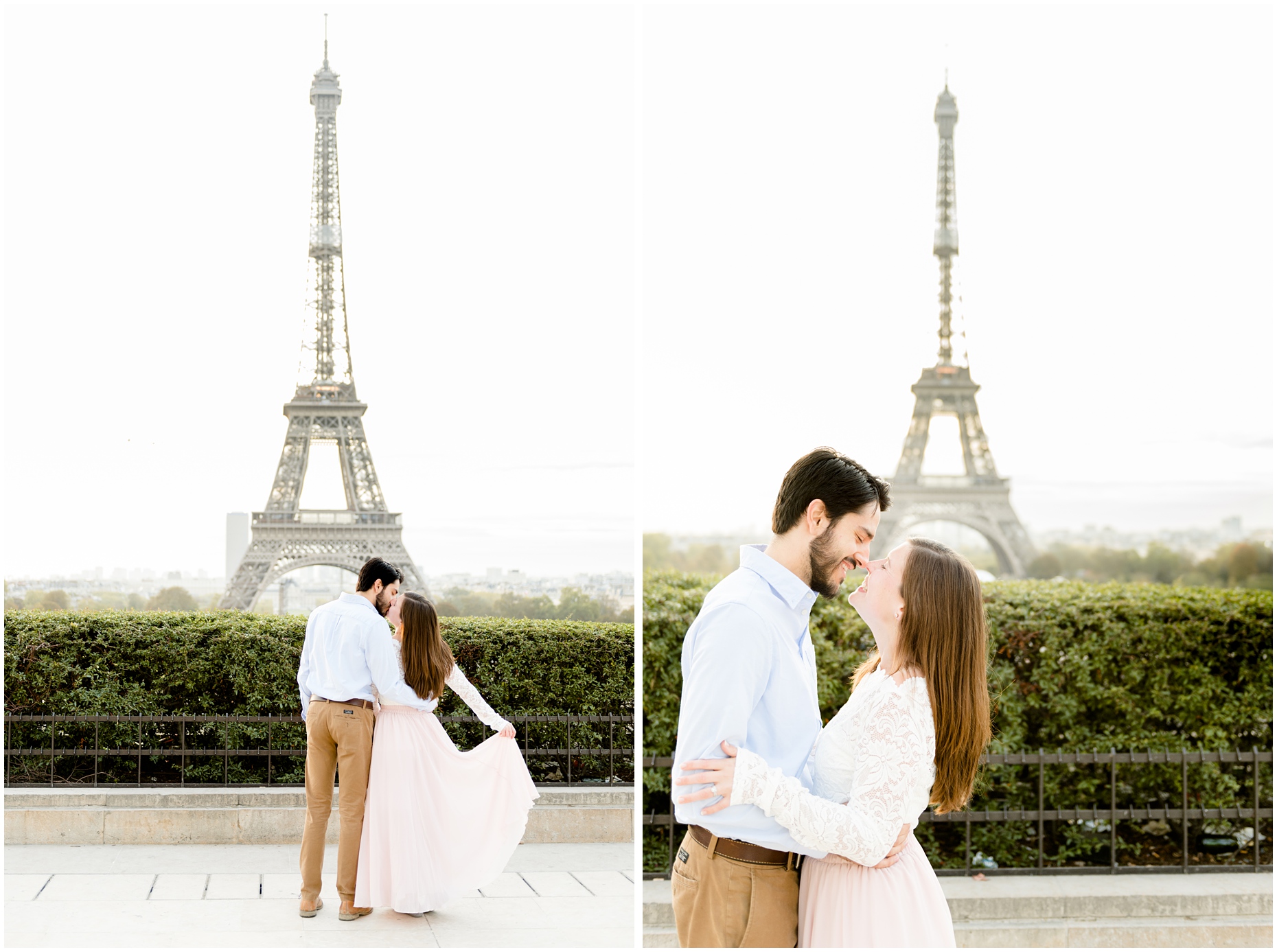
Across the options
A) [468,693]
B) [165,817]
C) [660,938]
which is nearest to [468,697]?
[468,693]

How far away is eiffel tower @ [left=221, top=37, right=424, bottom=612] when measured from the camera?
300 inches

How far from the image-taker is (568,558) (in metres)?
5.74

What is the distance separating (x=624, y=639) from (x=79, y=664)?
9.49 feet

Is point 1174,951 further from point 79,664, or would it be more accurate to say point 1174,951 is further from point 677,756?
point 79,664

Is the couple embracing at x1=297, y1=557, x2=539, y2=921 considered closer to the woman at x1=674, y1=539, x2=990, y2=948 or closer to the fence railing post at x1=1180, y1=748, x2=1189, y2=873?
the woman at x1=674, y1=539, x2=990, y2=948

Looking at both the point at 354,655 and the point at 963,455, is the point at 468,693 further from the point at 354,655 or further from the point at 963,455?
the point at 963,455

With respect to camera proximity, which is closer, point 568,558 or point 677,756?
point 677,756

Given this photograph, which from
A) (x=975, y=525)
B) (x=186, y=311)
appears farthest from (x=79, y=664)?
(x=975, y=525)

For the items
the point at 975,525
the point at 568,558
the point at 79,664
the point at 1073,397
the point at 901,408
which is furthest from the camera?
the point at 975,525

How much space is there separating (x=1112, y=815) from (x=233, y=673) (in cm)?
427

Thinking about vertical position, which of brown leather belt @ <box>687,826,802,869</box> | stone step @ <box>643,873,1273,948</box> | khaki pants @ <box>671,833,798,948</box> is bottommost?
stone step @ <box>643,873,1273,948</box>

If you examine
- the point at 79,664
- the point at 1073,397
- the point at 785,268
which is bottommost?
the point at 79,664

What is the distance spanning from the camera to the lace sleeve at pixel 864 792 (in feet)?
4.61

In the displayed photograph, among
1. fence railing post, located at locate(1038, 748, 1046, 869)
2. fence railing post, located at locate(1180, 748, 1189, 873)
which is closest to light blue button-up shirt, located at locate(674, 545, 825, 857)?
fence railing post, located at locate(1038, 748, 1046, 869)
